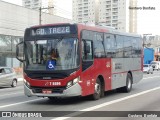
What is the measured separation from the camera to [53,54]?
13406 millimetres

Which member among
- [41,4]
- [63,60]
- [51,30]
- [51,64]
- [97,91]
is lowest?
[97,91]

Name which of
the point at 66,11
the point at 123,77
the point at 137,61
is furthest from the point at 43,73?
the point at 66,11

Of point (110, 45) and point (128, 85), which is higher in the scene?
point (110, 45)

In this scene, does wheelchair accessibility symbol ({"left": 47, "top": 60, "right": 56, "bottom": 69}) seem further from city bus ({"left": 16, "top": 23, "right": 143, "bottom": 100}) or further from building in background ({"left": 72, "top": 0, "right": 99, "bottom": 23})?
building in background ({"left": 72, "top": 0, "right": 99, "bottom": 23})

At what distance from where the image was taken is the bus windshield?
523 inches

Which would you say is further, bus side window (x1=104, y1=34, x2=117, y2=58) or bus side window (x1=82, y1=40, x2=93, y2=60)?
bus side window (x1=104, y1=34, x2=117, y2=58)

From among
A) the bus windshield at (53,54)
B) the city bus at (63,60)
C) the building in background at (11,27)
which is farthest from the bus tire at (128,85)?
the building in background at (11,27)

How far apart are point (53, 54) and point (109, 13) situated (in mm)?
50559

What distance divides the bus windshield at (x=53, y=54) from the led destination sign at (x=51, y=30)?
12.2 inches

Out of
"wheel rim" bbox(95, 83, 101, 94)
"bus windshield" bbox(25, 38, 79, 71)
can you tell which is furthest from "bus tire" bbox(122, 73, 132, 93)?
"bus windshield" bbox(25, 38, 79, 71)

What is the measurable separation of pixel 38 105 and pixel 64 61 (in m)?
1.84

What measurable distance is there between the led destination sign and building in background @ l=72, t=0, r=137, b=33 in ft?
145

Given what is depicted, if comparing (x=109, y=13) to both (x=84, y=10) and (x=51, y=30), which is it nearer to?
(x=84, y=10)

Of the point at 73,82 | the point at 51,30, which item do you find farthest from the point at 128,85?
the point at 51,30
